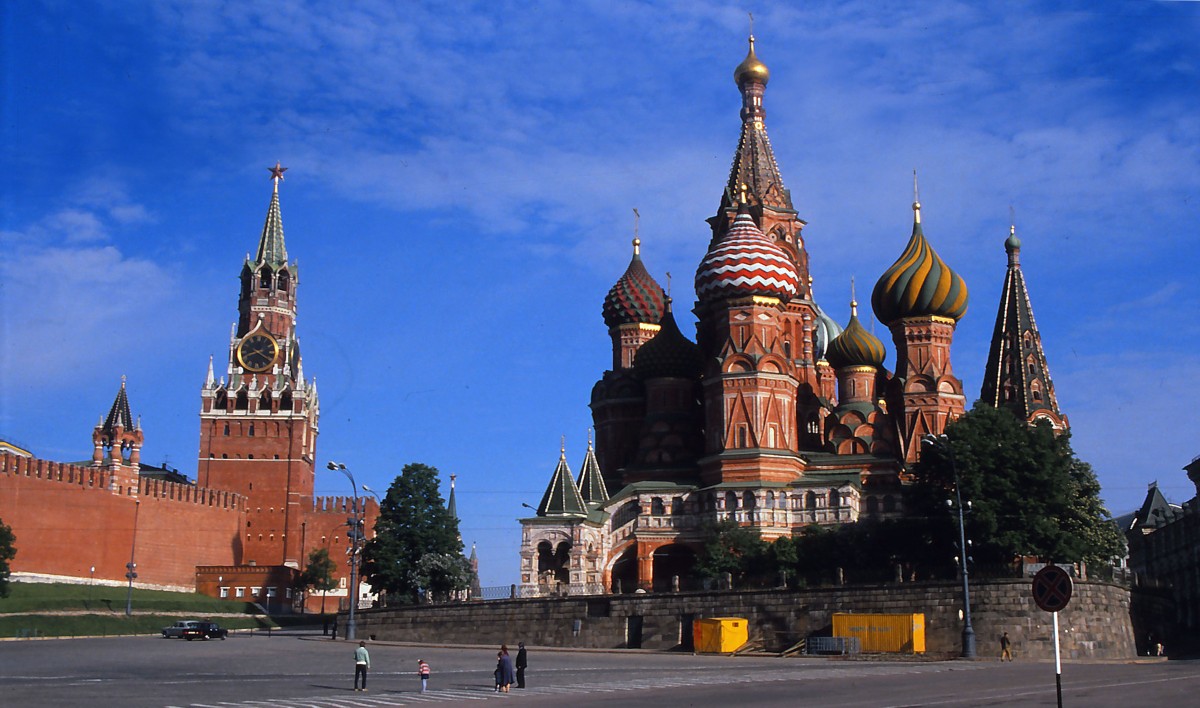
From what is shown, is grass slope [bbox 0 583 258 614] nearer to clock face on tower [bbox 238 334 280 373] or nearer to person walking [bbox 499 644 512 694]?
clock face on tower [bbox 238 334 280 373]

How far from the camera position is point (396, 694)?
26656 mm

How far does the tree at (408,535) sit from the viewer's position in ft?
191

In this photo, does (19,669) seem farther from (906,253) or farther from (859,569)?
(906,253)

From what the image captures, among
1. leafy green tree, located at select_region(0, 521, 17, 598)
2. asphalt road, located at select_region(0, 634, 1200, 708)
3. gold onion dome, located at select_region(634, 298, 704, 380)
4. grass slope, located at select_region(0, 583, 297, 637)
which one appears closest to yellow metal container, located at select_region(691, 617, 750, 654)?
asphalt road, located at select_region(0, 634, 1200, 708)

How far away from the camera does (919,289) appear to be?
6706cm

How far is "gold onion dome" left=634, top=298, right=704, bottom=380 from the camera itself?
69125 millimetres

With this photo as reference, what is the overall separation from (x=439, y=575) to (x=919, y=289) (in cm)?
2766

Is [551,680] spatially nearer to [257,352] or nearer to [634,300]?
[634,300]

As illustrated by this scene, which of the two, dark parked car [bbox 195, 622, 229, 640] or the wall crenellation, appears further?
the wall crenellation

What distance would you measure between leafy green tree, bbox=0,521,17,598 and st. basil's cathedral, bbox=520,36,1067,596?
26.3 metres

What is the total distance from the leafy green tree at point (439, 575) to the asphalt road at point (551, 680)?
13054 millimetres

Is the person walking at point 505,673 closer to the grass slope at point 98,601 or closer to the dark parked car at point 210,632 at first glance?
the dark parked car at point 210,632

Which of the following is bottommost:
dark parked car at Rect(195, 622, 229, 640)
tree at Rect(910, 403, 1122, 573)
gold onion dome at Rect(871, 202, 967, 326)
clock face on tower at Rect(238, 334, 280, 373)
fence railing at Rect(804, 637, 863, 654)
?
fence railing at Rect(804, 637, 863, 654)

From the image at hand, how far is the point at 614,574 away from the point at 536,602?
1198 centimetres
